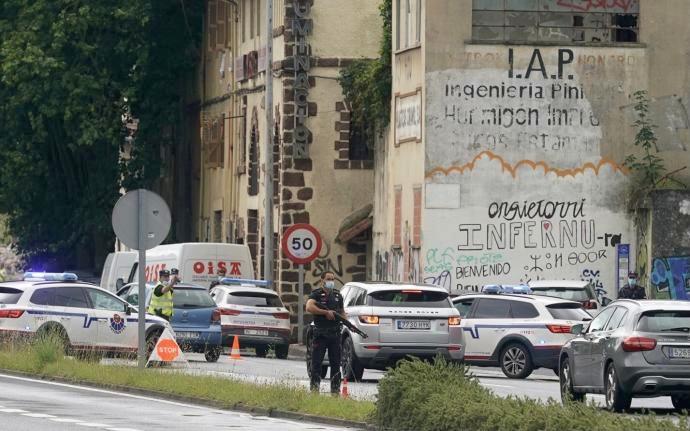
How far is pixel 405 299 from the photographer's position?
32.2 m

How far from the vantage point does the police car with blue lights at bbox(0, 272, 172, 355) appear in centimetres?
3550

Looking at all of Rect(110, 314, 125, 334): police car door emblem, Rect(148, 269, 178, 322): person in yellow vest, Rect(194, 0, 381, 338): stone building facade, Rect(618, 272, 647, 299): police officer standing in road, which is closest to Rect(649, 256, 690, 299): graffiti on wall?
Rect(618, 272, 647, 299): police officer standing in road

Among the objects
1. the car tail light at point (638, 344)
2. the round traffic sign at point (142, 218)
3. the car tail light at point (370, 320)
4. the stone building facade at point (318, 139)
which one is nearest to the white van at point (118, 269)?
the stone building facade at point (318, 139)

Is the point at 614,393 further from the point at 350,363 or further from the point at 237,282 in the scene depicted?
the point at 237,282

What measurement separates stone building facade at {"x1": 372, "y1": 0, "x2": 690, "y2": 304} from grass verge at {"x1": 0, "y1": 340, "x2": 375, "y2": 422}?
13.6m

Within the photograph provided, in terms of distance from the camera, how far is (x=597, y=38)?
153 feet

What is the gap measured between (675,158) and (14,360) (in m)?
17.8

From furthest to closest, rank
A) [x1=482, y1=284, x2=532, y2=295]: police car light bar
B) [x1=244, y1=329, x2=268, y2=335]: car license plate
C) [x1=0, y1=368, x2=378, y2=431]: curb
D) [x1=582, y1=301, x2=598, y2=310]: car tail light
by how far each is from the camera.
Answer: [x1=244, y1=329, x2=268, y2=335]: car license plate < [x1=582, y1=301, x2=598, y2=310]: car tail light < [x1=482, y1=284, x2=532, y2=295]: police car light bar < [x1=0, y1=368, x2=378, y2=431]: curb

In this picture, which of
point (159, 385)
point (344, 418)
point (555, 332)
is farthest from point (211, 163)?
point (344, 418)

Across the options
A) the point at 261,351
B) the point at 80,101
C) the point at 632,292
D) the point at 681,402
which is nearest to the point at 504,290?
the point at 632,292

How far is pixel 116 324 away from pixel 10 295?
1750mm

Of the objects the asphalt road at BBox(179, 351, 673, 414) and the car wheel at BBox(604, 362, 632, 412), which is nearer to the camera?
the car wheel at BBox(604, 362, 632, 412)

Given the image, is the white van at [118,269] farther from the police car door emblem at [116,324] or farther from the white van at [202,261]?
the police car door emblem at [116,324]

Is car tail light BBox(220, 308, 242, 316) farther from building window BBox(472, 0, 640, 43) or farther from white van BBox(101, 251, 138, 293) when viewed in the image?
white van BBox(101, 251, 138, 293)
